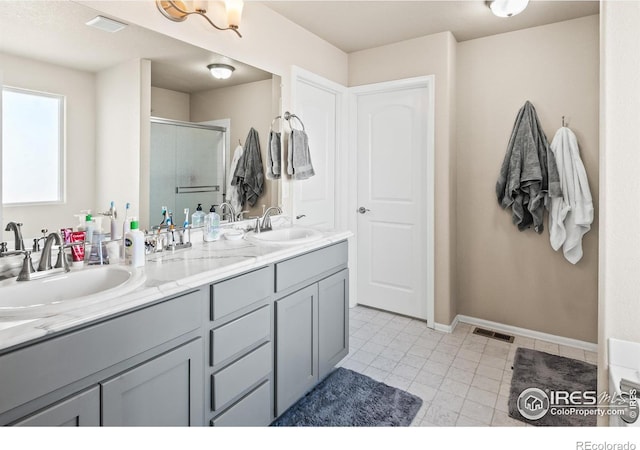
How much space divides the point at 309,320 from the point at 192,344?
0.77 m

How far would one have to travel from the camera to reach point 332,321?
224cm

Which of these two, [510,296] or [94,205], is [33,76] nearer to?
[94,205]

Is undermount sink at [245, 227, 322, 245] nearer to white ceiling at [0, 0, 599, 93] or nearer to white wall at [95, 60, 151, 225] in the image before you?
white wall at [95, 60, 151, 225]

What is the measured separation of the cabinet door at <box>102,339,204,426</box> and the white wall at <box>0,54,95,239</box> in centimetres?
76

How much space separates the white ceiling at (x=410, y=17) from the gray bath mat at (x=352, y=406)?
7.84 feet

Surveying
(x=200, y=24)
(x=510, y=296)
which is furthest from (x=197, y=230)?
(x=510, y=296)

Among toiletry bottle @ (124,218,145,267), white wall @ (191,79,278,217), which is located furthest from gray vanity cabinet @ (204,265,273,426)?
white wall @ (191,79,278,217)

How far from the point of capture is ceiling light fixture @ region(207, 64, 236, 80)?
216 centimetres

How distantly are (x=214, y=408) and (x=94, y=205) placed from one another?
102 cm

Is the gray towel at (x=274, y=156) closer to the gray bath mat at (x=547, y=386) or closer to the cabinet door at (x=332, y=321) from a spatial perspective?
the cabinet door at (x=332, y=321)

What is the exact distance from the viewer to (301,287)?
196 cm

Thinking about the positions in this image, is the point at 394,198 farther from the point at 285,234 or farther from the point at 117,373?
the point at 117,373

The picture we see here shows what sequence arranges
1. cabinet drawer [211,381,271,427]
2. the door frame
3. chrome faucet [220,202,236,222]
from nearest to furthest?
cabinet drawer [211,381,271,427], chrome faucet [220,202,236,222], the door frame
